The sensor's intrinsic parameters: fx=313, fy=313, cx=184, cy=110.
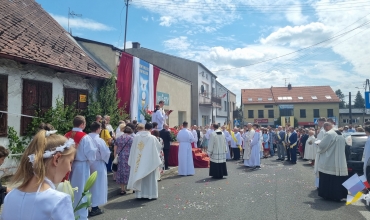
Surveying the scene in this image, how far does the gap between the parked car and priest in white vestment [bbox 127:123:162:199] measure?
508 cm

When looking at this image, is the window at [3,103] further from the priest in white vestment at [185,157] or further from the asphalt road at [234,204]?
the priest in white vestment at [185,157]

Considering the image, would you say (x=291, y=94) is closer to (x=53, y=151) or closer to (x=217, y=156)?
(x=217, y=156)

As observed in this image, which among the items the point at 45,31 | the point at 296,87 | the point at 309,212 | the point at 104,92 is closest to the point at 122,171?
the point at 309,212

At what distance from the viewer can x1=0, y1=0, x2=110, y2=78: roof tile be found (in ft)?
31.2

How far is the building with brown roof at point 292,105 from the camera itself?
192ft

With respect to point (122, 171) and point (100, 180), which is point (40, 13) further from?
point (100, 180)

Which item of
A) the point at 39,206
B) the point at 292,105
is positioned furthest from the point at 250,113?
the point at 39,206

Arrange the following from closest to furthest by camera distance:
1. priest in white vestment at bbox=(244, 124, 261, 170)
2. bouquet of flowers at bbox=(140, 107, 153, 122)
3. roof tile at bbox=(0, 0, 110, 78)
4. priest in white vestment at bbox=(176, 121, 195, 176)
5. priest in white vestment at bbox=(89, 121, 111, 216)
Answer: priest in white vestment at bbox=(89, 121, 111, 216) → roof tile at bbox=(0, 0, 110, 78) → priest in white vestment at bbox=(176, 121, 195, 176) → priest in white vestment at bbox=(244, 124, 261, 170) → bouquet of flowers at bbox=(140, 107, 153, 122)

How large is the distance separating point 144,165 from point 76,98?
5.63 metres

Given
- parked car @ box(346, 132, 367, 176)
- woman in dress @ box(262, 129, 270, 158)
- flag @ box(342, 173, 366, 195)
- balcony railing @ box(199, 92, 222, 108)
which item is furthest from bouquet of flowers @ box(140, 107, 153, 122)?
balcony railing @ box(199, 92, 222, 108)

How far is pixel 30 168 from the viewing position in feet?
6.20

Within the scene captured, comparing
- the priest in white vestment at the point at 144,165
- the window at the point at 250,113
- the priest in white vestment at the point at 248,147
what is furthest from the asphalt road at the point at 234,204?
the window at the point at 250,113

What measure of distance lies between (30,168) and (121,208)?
5614 mm

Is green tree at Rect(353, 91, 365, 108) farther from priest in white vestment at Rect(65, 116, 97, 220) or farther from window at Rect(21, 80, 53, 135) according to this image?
priest in white vestment at Rect(65, 116, 97, 220)
